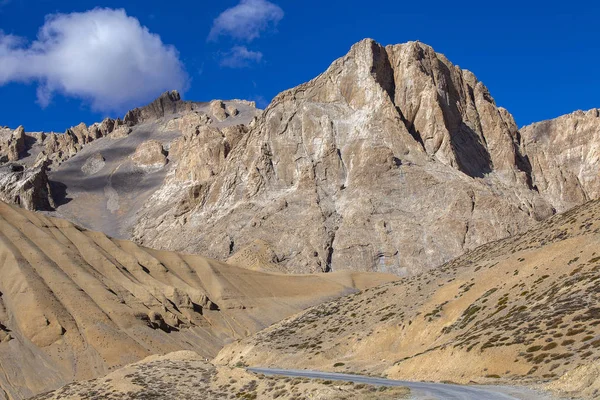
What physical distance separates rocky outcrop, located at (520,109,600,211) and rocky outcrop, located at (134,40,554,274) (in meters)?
5.84

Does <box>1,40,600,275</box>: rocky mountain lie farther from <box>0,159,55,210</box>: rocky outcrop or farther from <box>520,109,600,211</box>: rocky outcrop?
<box>0,159,55,210</box>: rocky outcrop

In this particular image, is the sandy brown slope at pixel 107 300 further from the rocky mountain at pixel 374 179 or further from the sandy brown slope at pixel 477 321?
the sandy brown slope at pixel 477 321

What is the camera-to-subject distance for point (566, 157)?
16612cm

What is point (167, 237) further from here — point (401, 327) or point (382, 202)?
point (401, 327)

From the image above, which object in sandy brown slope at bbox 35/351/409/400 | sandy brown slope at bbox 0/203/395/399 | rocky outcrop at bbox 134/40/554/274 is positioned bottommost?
sandy brown slope at bbox 35/351/409/400

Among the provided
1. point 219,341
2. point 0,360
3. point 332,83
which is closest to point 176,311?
point 219,341

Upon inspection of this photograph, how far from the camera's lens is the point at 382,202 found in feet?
371

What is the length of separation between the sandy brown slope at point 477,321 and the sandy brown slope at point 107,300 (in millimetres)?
13309

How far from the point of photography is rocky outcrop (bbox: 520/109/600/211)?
5359 inches

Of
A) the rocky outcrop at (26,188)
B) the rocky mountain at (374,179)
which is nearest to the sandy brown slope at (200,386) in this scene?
the rocky mountain at (374,179)

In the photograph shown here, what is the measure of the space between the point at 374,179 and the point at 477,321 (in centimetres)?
7974

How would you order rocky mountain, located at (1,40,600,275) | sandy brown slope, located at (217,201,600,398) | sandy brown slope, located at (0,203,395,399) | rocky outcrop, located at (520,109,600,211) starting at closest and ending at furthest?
sandy brown slope, located at (217,201,600,398)
sandy brown slope, located at (0,203,395,399)
rocky mountain, located at (1,40,600,275)
rocky outcrop, located at (520,109,600,211)

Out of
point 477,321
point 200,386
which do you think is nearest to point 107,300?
point 200,386

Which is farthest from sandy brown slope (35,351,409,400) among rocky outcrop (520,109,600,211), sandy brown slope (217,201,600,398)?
rocky outcrop (520,109,600,211)
